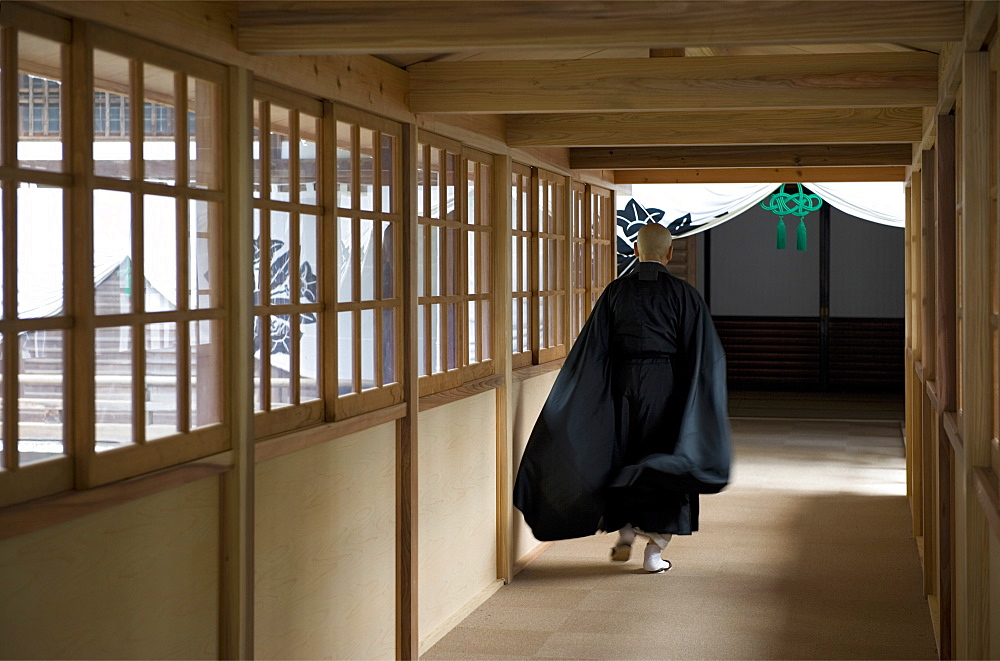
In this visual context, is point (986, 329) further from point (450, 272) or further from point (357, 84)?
point (450, 272)

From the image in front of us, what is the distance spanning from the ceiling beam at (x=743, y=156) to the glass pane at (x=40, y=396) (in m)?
4.02

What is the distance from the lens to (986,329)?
247cm

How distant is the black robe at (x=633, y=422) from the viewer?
4590 mm

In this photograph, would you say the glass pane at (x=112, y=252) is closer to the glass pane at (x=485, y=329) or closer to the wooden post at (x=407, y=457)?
the wooden post at (x=407, y=457)

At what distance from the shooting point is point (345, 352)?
129 inches

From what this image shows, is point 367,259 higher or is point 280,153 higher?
point 280,153

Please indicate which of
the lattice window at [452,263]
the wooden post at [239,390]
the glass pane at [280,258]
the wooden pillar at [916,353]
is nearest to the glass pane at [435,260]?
the lattice window at [452,263]

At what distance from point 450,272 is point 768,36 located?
1.99 m

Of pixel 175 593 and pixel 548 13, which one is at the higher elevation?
pixel 548 13

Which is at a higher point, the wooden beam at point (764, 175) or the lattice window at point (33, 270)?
the wooden beam at point (764, 175)

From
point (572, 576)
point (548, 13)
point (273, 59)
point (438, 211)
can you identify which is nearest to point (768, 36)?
point (548, 13)

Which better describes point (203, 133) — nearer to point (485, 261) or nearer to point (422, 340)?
point (422, 340)

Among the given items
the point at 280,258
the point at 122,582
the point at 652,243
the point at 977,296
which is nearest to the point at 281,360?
the point at 280,258

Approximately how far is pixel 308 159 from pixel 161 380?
0.90 meters
